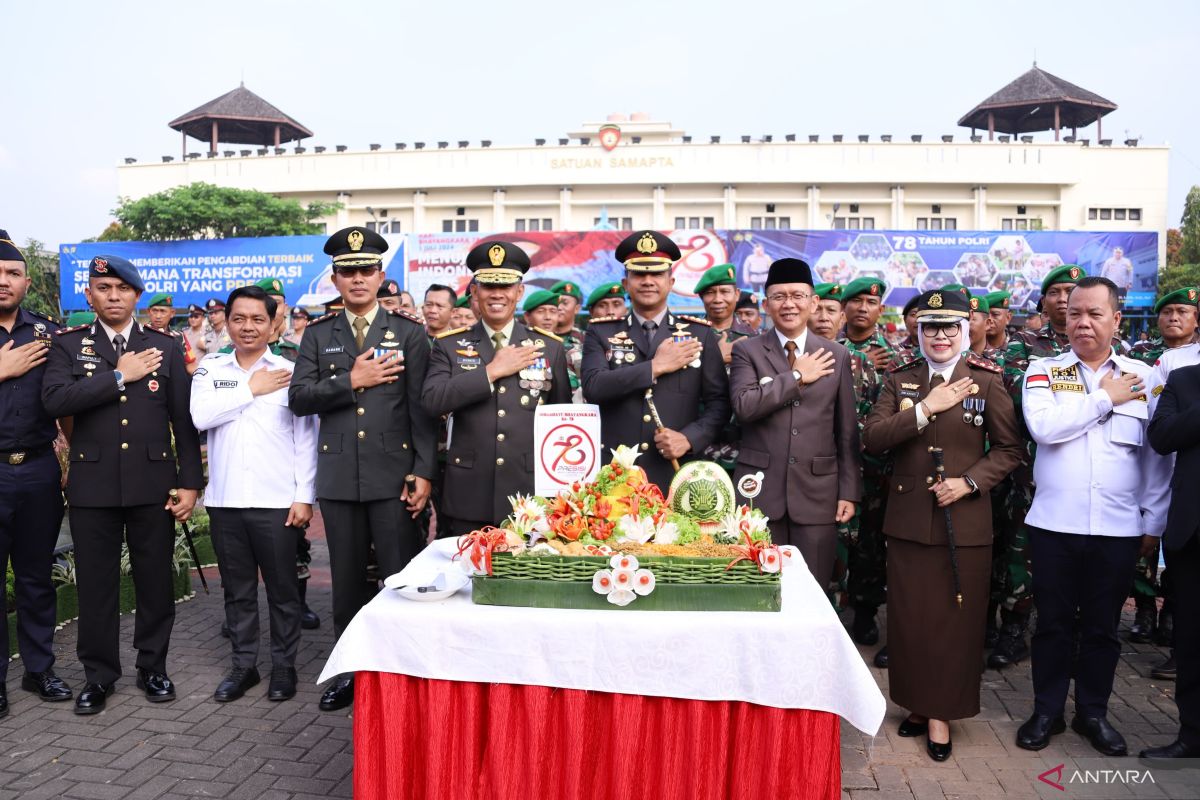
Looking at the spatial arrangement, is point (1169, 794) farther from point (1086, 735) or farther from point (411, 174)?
point (411, 174)

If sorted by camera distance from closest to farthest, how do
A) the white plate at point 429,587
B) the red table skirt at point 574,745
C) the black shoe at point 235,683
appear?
the red table skirt at point 574,745, the white plate at point 429,587, the black shoe at point 235,683

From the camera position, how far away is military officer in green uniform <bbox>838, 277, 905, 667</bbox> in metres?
5.55

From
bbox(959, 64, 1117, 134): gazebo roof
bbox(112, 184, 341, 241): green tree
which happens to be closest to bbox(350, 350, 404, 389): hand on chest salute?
bbox(112, 184, 341, 241): green tree

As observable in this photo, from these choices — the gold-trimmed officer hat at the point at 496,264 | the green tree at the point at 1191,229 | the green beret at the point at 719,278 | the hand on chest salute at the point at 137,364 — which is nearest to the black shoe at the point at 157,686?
the hand on chest salute at the point at 137,364

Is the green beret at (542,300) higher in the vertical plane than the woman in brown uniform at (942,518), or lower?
higher

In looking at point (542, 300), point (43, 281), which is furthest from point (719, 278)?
point (43, 281)

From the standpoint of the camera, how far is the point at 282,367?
4770 mm

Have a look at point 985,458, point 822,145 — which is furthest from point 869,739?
point 822,145

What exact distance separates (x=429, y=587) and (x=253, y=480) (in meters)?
2.07

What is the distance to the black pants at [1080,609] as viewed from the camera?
3.97 meters

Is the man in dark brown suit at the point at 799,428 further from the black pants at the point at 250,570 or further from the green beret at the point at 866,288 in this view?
the black pants at the point at 250,570

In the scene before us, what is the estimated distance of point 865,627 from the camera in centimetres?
574

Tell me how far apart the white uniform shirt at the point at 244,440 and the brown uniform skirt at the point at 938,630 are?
3.25 meters

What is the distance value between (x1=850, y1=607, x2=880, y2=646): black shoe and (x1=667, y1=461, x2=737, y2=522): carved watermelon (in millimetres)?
2952
